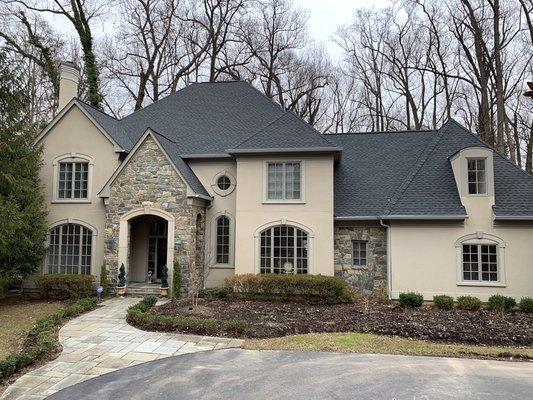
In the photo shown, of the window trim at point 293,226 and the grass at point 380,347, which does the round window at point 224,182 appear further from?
the grass at point 380,347

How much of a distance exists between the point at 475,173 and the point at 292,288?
7.28 metres

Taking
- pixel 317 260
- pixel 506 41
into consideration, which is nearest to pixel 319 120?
pixel 506 41

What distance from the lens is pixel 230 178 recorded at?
15516 mm

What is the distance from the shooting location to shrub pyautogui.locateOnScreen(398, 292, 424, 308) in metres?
12.2

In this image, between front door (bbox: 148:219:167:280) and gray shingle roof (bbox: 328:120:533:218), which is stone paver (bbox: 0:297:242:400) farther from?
gray shingle roof (bbox: 328:120:533:218)

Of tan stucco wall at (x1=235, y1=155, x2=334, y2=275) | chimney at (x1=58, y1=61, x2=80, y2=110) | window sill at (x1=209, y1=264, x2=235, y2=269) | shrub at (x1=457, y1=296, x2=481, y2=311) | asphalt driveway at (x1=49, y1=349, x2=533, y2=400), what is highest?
chimney at (x1=58, y1=61, x2=80, y2=110)

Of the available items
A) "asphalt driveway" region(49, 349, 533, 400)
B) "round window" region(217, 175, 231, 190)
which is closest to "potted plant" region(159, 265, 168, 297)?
"round window" region(217, 175, 231, 190)

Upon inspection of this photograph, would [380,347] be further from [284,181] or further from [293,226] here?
[284,181]

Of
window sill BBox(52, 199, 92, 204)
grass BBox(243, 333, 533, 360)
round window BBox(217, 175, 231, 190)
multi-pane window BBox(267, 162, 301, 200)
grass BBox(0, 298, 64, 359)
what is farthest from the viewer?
round window BBox(217, 175, 231, 190)

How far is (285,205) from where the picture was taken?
1418 centimetres

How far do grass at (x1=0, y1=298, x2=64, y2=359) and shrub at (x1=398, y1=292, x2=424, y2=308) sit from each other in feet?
33.3

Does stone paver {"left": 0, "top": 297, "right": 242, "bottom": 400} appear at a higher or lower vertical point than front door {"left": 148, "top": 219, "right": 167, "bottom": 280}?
lower

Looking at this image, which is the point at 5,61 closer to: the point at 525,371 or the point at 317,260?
the point at 317,260

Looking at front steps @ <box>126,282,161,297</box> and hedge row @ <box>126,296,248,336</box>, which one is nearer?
hedge row @ <box>126,296,248,336</box>
